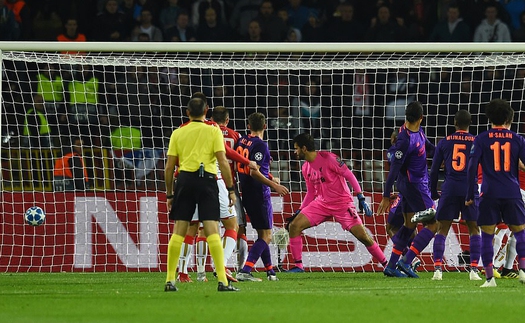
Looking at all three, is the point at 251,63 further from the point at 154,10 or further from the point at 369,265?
the point at 154,10

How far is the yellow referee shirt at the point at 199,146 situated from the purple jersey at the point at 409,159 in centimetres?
341

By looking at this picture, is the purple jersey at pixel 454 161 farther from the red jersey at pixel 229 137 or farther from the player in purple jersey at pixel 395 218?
the red jersey at pixel 229 137

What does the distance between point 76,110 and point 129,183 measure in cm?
169

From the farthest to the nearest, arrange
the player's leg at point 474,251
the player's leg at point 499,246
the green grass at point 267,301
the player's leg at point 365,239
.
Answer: the player's leg at point 499,246
the player's leg at point 365,239
the player's leg at point 474,251
the green grass at point 267,301

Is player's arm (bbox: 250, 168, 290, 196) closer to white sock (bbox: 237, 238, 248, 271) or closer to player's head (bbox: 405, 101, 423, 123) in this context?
white sock (bbox: 237, 238, 248, 271)

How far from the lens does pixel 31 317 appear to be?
7.46 meters

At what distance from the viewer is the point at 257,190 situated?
12.3 metres

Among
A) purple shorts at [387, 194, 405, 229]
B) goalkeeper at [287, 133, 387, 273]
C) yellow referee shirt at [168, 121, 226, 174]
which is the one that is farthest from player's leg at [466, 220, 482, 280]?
yellow referee shirt at [168, 121, 226, 174]

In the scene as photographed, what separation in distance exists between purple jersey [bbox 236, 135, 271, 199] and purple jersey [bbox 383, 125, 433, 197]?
1.47 meters

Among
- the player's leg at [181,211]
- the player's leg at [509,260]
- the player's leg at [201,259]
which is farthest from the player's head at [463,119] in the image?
the player's leg at [181,211]

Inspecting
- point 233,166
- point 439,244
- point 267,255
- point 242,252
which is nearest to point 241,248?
point 242,252

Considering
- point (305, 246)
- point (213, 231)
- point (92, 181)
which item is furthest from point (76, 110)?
point (213, 231)

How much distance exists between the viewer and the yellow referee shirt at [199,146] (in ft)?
31.1

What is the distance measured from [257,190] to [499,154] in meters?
3.26
